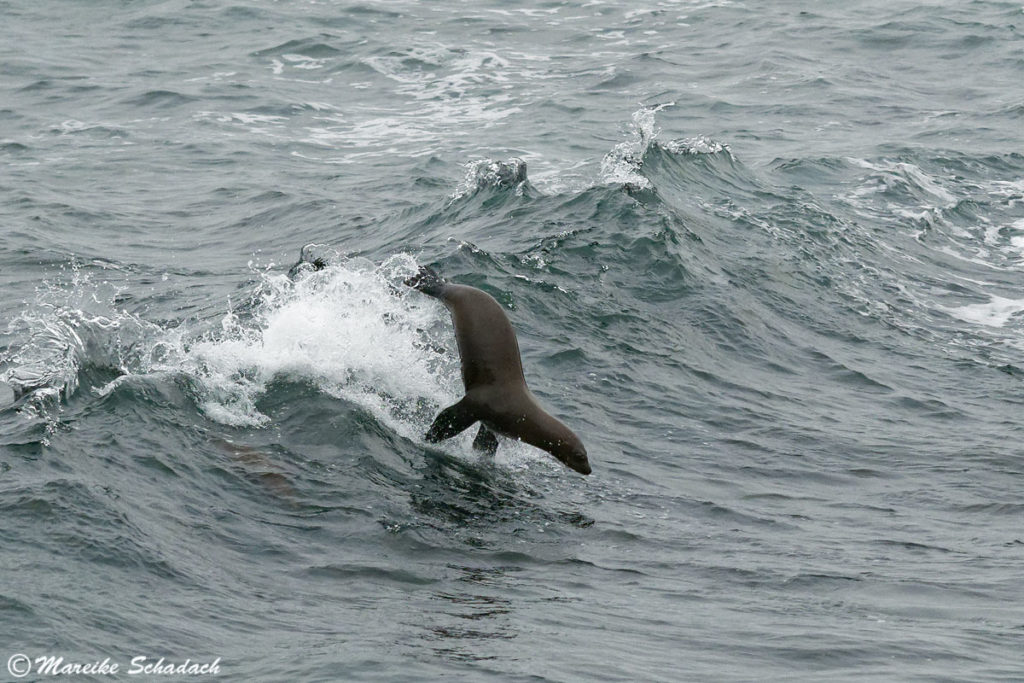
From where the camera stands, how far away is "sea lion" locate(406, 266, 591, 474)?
30.3 feet

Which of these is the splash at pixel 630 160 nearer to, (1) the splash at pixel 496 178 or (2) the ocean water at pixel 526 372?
(2) the ocean water at pixel 526 372

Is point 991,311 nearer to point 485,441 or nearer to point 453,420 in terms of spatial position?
point 485,441

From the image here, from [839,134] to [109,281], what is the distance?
1283 centimetres

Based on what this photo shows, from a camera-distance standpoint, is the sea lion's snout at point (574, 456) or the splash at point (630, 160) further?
the splash at point (630, 160)

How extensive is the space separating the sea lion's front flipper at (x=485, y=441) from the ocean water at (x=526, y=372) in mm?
103

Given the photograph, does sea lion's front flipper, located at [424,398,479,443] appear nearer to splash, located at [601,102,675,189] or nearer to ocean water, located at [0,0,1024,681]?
ocean water, located at [0,0,1024,681]

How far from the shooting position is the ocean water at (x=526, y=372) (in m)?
7.10

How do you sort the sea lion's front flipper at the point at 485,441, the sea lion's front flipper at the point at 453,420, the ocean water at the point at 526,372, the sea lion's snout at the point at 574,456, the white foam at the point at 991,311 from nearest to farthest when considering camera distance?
the ocean water at the point at 526,372, the sea lion's snout at the point at 574,456, the sea lion's front flipper at the point at 453,420, the sea lion's front flipper at the point at 485,441, the white foam at the point at 991,311

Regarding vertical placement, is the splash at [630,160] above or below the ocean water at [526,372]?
above

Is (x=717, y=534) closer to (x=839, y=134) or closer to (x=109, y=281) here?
(x=109, y=281)

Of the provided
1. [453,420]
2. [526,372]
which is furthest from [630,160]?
[453,420]

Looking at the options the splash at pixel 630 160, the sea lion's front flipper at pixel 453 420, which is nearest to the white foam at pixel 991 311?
the splash at pixel 630 160

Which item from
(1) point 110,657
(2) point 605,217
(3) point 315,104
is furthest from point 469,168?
(1) point 110,657

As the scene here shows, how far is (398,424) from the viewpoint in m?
10.1
